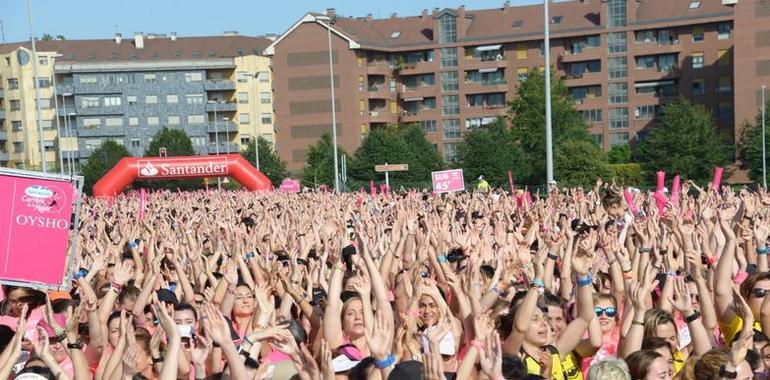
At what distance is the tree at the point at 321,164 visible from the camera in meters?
76.0

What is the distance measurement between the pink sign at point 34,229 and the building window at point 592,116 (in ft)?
268

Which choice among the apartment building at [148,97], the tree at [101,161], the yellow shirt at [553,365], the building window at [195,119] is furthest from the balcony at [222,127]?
the yellow shirt at [553,365]

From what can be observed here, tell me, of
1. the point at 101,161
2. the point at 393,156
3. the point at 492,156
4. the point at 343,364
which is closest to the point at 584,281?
the point at 343,364

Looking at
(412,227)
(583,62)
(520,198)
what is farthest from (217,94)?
(412,227)

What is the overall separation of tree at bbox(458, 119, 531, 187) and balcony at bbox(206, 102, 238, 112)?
113 feet

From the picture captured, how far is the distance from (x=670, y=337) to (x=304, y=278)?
360 cm

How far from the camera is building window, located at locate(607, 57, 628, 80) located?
284ft

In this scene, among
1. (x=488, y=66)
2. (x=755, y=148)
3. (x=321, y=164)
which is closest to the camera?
(x=755, y=148)

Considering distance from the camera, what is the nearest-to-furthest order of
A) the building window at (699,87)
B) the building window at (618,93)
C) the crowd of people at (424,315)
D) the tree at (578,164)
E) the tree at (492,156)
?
the crowd of people at (424,315) → the tree at (578,164) → the tree at (492,156) → the building window at (699,87) → the building window at (618,93)

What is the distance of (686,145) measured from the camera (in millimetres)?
68312

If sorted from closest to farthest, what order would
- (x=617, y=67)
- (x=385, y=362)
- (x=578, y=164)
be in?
(x=385, y=362) → (x=578, y=164) → (x=617, y=67)

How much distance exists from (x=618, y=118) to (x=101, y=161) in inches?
1614

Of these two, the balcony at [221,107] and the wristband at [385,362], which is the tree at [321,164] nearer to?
the balcony at [221,107]

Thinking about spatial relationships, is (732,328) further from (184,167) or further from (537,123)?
(537,123)
